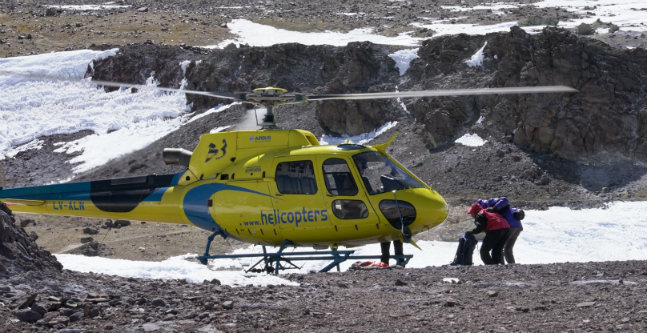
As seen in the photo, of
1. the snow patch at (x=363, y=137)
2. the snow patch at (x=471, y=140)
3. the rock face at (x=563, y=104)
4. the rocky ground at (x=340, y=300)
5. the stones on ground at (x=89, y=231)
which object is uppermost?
the rocky ground at (x=340, y=300)

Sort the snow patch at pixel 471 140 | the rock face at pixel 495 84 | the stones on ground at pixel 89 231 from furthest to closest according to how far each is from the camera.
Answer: the snow patch at pixel 471 140, the rock face at pixel 495 84, the stones on ground at pixel 89 231

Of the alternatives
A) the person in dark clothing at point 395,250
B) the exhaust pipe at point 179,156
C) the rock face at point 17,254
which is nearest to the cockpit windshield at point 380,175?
the person in dark clothing at point 395,250

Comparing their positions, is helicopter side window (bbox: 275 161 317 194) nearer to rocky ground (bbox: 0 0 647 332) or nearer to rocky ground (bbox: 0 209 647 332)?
rocky ground (bbox: 0 0 647 332)

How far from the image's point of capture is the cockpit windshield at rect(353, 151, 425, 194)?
12883mm

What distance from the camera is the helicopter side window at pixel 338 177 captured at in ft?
42.4

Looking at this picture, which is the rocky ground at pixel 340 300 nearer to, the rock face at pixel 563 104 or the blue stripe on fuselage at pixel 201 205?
the blue stripe on fuselage at pixel 201 205

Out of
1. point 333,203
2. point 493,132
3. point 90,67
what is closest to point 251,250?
point 333,203

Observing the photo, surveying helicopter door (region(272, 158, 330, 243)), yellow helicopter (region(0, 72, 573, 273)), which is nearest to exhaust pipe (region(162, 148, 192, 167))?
yellow helicopter (region(0, 72, 573, 273))

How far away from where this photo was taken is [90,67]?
133 ft

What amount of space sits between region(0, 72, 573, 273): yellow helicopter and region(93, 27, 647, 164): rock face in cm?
1454

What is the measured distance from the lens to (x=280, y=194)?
43.4 ft

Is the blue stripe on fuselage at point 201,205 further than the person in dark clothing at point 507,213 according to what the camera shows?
Yes

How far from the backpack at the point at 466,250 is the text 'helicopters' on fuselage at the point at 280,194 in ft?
2.29

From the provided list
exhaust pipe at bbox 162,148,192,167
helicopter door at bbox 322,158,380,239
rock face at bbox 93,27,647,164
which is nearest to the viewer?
helicopter door at bbox 322,158,380,239
